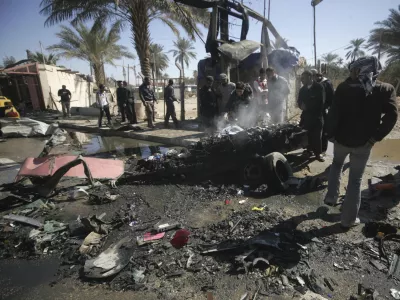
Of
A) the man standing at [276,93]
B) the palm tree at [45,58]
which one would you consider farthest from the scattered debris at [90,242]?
the palm tree at [45,58]

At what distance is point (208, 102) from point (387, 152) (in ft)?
15.7

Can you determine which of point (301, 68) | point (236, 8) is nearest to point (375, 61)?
point (236, 8)

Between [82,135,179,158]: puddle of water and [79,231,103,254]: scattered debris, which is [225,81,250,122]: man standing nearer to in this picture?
[82,135,179,158]: puddle of water

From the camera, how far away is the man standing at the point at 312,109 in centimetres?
495

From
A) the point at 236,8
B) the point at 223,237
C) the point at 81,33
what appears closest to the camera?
the point at 223,237

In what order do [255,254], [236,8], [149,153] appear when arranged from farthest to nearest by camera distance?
1. [236,8]
2. [149,153]
3. [255,254]

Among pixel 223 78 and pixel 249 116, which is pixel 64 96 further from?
pixel 249 116

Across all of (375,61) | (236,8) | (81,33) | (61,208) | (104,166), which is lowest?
(61,208)

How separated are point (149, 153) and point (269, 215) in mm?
4635

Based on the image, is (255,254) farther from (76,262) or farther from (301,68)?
(301,68)

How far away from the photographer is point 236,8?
9.64m

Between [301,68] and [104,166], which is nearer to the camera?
[104,166]

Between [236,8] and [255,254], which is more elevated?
[236,8]

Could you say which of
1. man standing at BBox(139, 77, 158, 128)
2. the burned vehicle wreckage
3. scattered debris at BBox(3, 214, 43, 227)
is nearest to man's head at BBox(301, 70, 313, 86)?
the burned vehicle wreckage
